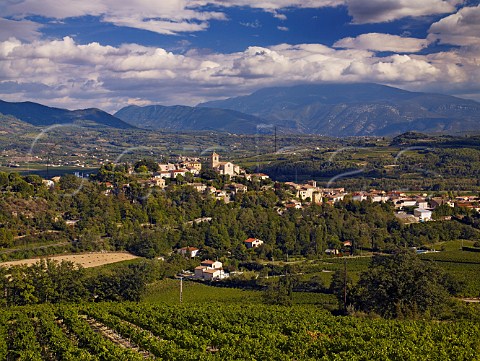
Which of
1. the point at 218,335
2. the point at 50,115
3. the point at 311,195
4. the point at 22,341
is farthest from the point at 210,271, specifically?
the point at 50,115

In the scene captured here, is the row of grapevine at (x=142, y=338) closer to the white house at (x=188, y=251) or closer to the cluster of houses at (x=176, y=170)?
the white house at (x=188, y=251)

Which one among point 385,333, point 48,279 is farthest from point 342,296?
point 48,279

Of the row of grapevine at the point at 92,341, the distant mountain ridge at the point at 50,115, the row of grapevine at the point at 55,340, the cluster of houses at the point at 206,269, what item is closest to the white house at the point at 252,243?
the cluster of houses at the point at 206,269

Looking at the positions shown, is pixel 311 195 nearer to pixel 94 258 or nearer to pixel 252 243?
pixel 252 243

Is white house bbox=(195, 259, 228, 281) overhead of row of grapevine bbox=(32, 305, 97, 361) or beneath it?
beneath

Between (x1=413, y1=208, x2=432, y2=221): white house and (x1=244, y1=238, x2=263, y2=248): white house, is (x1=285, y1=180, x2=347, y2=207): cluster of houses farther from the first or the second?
(x1=244, y1=238, x2=263, y2=248): white house

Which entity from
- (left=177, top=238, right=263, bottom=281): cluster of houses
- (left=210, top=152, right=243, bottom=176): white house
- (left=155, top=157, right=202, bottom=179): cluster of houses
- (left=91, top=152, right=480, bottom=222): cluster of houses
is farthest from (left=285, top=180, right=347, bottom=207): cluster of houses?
(left=177, top=238, right=263, bottom=281): cluster of houses
